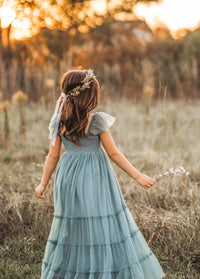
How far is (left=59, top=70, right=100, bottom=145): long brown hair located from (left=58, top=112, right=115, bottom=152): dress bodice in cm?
4

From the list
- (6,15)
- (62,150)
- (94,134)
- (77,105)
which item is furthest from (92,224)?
(6,15)

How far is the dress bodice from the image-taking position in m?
2.11

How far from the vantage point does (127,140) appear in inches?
203

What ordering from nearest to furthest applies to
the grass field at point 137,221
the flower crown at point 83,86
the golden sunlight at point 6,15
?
the flower crown at point 83,86 < the grass field at point 137,221 < the golden sunlight at point 6,15

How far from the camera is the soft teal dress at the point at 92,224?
6.83ft

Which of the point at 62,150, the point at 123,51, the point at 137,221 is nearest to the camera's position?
the point at 137,221

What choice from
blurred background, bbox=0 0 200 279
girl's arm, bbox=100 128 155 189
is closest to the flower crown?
girl's arm, bbox=100 128 155 189

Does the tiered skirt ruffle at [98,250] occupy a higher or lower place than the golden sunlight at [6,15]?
lower

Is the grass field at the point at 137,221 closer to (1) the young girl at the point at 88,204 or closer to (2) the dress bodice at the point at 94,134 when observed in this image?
(1) the young girl at the point at 88,204

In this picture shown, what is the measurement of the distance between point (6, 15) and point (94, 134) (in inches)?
85.9

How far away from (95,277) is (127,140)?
3204mm

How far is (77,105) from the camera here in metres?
2.11

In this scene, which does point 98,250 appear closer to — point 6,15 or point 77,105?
point 77,105

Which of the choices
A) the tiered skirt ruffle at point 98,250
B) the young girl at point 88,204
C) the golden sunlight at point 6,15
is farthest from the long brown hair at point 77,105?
the golden sunlight at point 6,15
